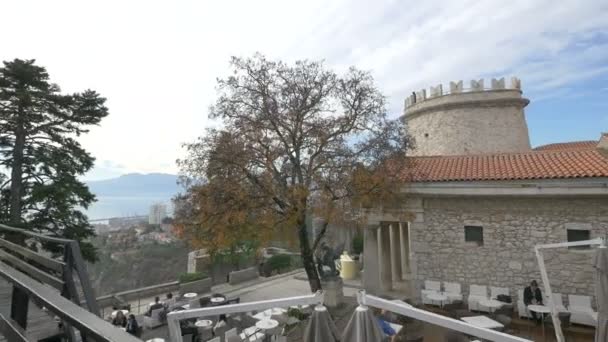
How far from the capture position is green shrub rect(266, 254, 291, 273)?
24.3 meters

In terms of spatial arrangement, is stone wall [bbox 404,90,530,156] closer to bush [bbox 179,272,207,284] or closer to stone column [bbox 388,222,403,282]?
stone column [bbox 388,222,403,282]

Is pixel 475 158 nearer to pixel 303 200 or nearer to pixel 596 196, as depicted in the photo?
pixel 596 196

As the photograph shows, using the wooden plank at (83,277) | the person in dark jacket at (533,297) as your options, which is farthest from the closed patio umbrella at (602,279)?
the wooden plank at (83,277)

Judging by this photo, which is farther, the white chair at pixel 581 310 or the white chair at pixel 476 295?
the white chair at pixel 476 295

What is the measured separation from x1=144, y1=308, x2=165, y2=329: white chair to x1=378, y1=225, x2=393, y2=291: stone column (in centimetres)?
951

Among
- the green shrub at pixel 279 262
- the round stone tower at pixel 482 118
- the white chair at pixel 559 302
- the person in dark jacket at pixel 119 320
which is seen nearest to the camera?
the white chair at pixel 559 302

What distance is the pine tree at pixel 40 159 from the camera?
51.0 feet

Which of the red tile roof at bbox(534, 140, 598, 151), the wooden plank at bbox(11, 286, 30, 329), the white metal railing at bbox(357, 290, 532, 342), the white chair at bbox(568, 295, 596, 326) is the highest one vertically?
the red tile roof at bbox(534, 140, 598, 151)

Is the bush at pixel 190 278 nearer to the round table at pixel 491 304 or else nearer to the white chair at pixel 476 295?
the white chair at pixel 476 295

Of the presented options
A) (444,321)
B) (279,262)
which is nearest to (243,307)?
(444,321)

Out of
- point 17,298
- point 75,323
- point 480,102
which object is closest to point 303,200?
point 17,298

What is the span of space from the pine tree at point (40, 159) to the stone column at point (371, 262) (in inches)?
526

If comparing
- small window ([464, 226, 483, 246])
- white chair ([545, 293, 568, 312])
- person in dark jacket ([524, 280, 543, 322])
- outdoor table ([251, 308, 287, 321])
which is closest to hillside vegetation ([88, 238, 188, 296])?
outdoor table ([251, 308, 287, 321])

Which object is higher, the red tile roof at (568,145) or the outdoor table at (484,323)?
the red tile roof at (568,145)
